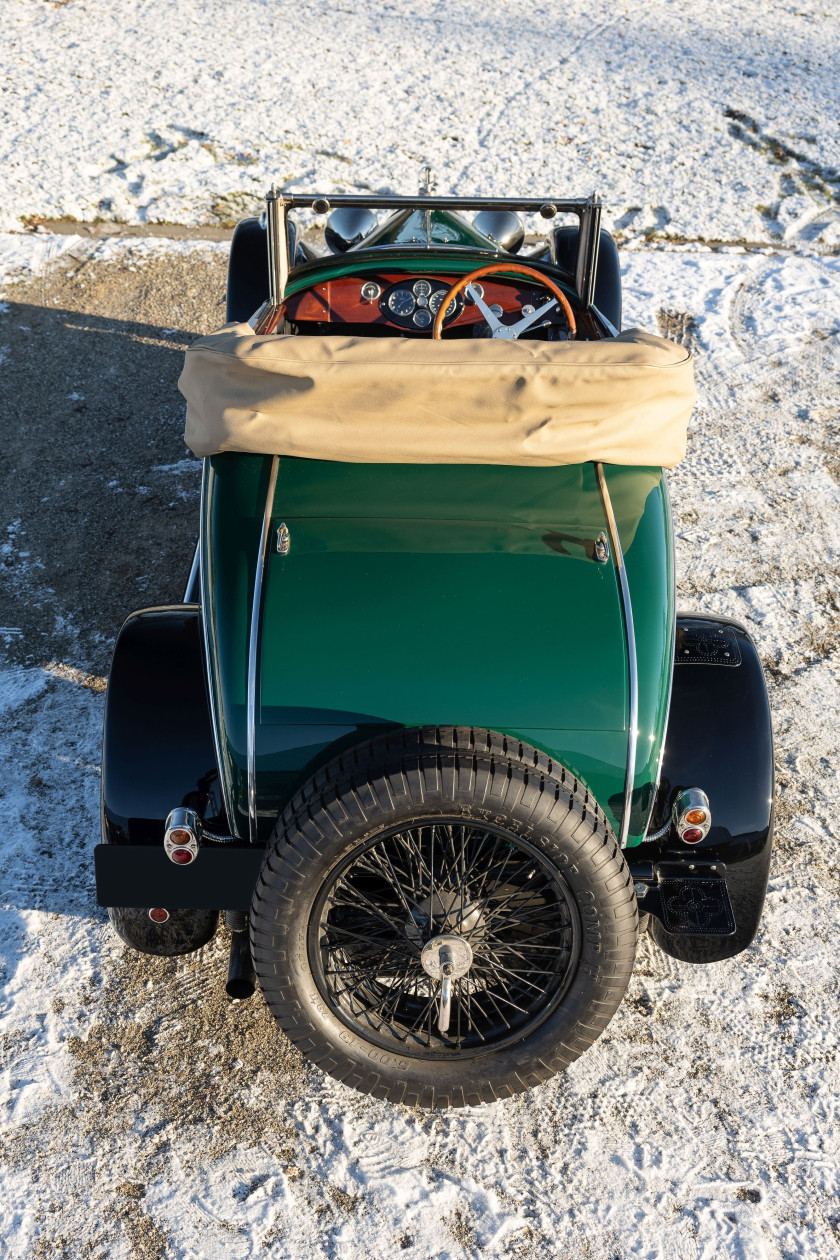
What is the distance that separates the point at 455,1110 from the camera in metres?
3.08

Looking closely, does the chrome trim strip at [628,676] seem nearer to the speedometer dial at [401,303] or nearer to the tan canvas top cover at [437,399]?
the tan canvas top cover at [437,399]

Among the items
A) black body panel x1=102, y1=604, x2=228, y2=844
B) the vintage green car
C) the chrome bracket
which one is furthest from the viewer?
the chrome bracket

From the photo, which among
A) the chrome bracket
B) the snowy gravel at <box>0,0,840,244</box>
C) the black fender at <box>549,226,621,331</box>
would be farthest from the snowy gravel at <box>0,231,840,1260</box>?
the snowy gravel at <box>0,0,840,244</box>

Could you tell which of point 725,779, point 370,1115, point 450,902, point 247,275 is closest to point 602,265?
point 247,275

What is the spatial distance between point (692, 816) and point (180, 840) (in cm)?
148

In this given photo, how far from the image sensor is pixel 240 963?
121 inches

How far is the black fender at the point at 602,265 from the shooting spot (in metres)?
5.46

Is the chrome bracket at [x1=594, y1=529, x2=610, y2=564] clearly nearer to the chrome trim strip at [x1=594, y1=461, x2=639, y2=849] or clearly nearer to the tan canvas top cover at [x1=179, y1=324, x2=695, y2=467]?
the chrome trim strip at [x1=594, y1=461, x2=639, y2=849]

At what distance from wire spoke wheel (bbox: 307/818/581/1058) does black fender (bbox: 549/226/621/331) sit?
3.45 m

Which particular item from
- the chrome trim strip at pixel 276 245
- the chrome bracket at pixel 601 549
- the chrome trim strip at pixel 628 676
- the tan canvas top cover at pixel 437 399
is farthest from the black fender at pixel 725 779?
the chrome trim strip at pixel 276 245

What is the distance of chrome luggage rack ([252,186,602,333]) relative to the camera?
4.22 m

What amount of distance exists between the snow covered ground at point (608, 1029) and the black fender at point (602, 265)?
0.96m

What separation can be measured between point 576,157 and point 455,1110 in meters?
8.05

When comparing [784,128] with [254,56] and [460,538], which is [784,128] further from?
[460,538]
